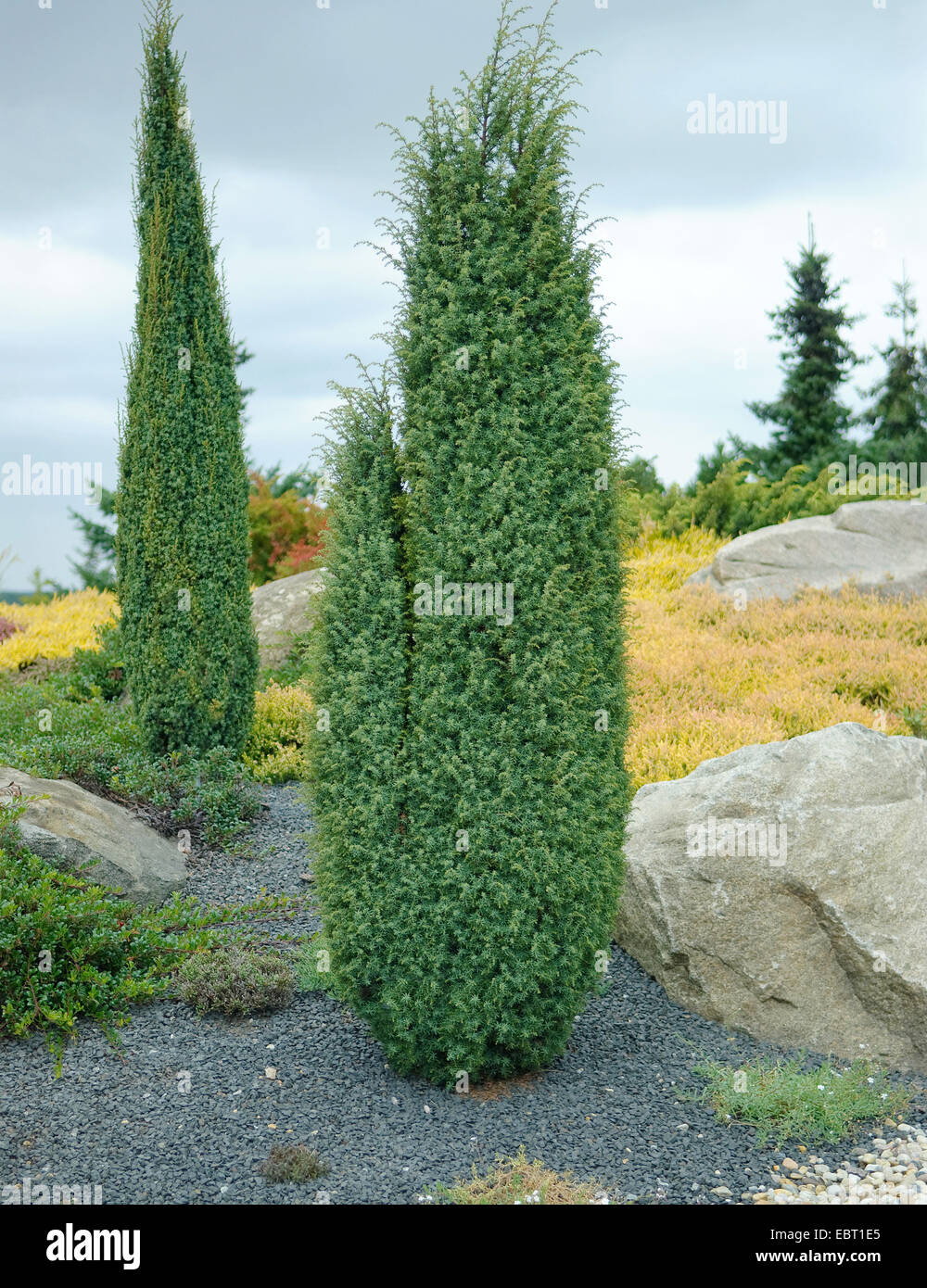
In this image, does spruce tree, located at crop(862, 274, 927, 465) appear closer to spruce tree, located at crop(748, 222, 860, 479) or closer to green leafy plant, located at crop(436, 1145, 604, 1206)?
spruce tree, located at crop(748, 222, 860, 479)

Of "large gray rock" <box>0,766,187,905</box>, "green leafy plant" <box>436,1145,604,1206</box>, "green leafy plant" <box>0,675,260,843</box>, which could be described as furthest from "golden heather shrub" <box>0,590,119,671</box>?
"green leafy plant" <box>436,1145,604,1206</box>

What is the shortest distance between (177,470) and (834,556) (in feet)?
25.3

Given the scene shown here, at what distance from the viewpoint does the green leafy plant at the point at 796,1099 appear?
4410 mm

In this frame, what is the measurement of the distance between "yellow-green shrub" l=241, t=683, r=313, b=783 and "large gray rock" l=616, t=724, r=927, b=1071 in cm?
416

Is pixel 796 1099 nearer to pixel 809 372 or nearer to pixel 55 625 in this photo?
pixel 55 625

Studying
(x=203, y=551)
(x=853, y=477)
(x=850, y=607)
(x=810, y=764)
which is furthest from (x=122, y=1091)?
(x=853, y=477)

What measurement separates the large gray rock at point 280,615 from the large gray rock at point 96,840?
4964 mm

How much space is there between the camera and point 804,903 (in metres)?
5.37

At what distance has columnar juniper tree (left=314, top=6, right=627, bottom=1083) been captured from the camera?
14.6 ft

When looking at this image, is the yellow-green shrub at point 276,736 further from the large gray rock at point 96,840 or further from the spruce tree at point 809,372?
the spruce tree at point 809,372
